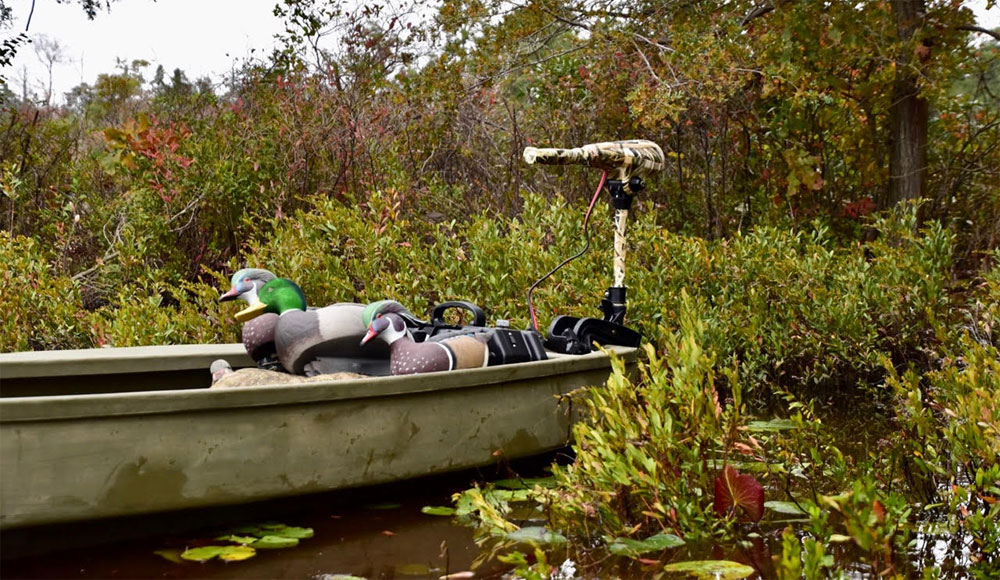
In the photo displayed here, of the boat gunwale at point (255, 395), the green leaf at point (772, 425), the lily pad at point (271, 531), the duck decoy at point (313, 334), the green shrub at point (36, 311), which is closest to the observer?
the boat gunwale at point (255, 395)

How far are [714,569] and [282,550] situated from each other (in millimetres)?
1472

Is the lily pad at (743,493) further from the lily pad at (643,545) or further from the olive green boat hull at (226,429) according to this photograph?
the olive green boat hull at (226,429)

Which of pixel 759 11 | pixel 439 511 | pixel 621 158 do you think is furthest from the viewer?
pixel 759 11

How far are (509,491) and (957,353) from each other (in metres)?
3.05

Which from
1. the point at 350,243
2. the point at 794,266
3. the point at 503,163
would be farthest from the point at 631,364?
the point at 503,163

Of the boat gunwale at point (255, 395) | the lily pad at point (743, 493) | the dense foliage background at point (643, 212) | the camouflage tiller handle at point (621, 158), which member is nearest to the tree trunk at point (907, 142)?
the dense foliage background at point (643, 212)

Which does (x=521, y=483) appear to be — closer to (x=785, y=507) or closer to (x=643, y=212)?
(x=785, y=507)

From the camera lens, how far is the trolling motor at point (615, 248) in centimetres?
454

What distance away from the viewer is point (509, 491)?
388 cm

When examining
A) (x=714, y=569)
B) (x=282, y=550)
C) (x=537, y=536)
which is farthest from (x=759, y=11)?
(x=282, y=550)

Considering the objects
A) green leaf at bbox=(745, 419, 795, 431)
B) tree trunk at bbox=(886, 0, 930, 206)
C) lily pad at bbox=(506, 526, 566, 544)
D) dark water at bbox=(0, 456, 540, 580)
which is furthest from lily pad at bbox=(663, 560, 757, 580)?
tree trunk at bbox=(886, 0, 930, 206)

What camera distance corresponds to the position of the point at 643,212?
26.2ft

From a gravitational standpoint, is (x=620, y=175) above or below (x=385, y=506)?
above

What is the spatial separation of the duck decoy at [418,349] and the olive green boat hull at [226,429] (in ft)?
0.39
